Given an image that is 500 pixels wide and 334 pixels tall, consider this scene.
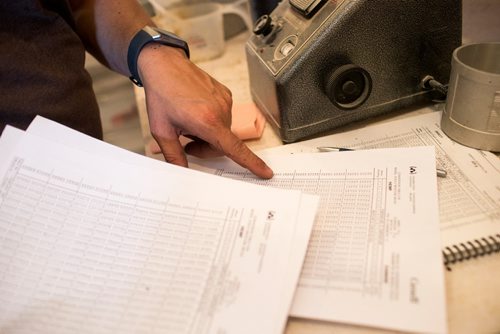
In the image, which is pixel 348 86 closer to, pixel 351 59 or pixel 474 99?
pixel 351 59

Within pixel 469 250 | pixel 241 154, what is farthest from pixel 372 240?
pixel 241 154

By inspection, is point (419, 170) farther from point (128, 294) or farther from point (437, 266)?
point (128, 294)

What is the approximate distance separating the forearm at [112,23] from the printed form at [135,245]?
0.25 m

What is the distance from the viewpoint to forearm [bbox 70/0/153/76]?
71 centimetres

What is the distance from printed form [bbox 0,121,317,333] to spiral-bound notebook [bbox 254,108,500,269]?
164 millimetres

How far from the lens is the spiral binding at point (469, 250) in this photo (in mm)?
447

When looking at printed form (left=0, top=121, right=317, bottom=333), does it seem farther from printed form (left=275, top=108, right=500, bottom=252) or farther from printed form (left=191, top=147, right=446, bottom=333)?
printed form (left=275, top=108, right=500, bottom=252)

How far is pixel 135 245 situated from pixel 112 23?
430 mm

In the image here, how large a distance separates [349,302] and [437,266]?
96 mm

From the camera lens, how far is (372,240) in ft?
1.51

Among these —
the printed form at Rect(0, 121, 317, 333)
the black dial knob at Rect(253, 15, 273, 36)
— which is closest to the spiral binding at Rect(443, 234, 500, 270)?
the printed form at Rect(0, 121, 317, 333)

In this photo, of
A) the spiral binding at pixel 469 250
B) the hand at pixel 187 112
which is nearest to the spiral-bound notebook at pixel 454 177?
the spiral binding at pixel 469 250

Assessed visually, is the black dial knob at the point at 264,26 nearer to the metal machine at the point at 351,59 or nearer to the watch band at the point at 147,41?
the metal machine at the point at 351,59

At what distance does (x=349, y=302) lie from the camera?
41 cm
